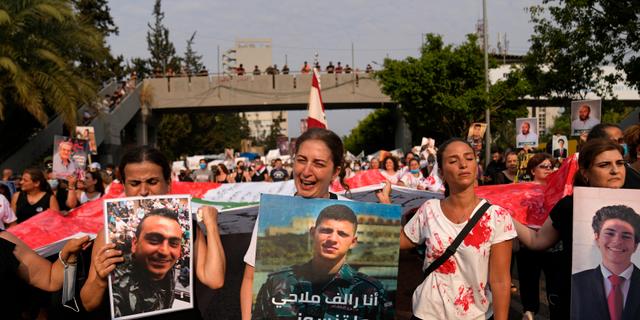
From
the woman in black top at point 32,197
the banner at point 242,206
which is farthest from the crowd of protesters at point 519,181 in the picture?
the banner at point 242,206

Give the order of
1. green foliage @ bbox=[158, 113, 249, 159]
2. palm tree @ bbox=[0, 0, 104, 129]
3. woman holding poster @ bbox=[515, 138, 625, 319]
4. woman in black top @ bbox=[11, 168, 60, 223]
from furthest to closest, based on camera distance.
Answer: green foliage @ bbox=[158, 113, 249, 159]
palm tree @ bbox=[0, 0, 104, 129]
woman in black top @ bbox=[11, 168, 60, 223]
woman holding poster @ bbox=[515, 138, 625, 319]

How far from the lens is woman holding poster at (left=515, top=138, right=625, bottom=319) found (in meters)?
3.27

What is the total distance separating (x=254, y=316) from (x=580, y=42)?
17.5m

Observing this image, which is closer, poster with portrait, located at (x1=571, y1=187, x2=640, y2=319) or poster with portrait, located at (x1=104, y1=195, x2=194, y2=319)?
poster with portrait, located at (x1=104, y1=195, x2=194, y2=319)

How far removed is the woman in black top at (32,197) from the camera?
7590mm

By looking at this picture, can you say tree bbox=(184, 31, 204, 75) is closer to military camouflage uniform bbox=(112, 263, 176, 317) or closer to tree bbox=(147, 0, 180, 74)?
tree bbox=(147, 0, 180, 74)

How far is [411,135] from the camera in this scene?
4134 centimetres

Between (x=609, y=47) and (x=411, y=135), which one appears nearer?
(x=609, y=47)

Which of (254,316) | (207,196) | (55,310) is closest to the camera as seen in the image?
(254,316)

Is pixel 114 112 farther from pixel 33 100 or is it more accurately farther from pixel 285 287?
pixel 285 287

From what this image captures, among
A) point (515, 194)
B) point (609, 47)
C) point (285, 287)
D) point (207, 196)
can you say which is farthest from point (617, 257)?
point (609, 47)

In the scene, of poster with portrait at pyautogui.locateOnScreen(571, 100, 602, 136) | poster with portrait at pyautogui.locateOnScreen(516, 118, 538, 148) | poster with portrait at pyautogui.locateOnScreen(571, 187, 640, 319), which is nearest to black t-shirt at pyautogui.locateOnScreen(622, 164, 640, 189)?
poster with portrait at pyautogui.locateOnScreen(571, 187, 640, 319)

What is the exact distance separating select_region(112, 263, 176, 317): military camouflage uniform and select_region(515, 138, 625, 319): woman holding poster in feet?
6.43

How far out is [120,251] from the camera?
2.79m
